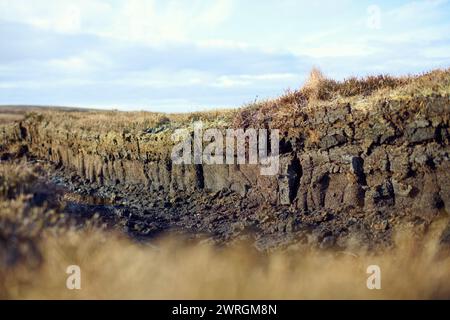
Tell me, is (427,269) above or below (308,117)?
below

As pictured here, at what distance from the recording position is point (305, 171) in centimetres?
1162

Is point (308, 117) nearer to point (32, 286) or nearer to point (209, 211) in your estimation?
point (209, 211)

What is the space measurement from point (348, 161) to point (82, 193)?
348 inches

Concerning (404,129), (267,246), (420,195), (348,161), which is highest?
(404,129)

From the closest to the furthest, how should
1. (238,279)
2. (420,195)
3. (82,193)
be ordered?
(238,279) → (420,195) → (82,193)

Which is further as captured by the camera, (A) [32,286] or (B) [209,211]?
(B) [209,211]

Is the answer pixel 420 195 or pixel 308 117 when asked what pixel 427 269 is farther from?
pixel 308 117

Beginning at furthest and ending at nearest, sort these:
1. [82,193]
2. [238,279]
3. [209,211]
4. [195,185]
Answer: [82,193] < [195,185] < [209,211] < [238,279]

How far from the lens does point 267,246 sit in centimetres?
1025

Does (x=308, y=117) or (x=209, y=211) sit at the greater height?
(x=308, y=117)

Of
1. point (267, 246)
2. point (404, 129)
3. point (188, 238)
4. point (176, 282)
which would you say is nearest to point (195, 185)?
point (188, 238)

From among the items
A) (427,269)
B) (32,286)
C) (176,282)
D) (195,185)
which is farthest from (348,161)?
(32,286)

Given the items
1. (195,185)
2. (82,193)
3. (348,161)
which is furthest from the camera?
(82,193)

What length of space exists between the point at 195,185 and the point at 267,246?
398 centimetres
